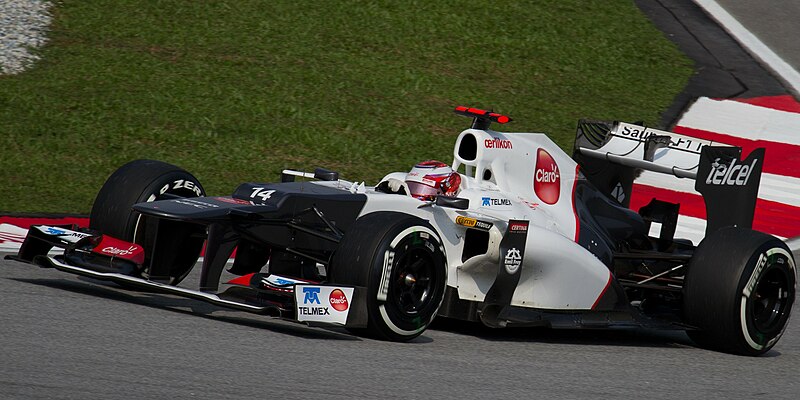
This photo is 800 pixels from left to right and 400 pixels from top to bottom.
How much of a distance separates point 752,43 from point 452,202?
1327 cm

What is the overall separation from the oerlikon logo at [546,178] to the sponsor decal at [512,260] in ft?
2.93

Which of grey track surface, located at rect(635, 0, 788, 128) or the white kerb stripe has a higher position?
grey track surface, located at rect(635, 0, 788, 128)

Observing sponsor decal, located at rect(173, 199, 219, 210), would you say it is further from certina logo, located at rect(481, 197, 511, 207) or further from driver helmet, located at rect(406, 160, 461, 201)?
certina logo, located at rect(481, 197, 511, 207)

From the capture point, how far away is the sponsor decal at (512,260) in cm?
734

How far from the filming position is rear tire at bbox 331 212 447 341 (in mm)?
6656

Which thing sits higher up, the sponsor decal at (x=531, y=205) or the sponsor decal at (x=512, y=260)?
the sponsor decal at (x=531, y=205)

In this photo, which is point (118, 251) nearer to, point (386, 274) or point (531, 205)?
point (386, 274)

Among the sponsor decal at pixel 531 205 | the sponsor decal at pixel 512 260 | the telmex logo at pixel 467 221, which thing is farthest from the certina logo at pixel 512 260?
the sponsor decal at pixel 531 205

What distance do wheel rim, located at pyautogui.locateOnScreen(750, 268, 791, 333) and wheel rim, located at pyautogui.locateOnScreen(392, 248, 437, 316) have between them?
2.43 meters

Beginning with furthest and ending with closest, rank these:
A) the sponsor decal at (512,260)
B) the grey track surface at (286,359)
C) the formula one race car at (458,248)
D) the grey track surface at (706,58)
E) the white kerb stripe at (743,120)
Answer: the grey track surface at (706,58) → the white kerb stripe at (743,120) → the sponsor decal at (512,260) → the formula one race car at (458,248) → the grey track surface at (286,359)

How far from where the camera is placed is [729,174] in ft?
28.3

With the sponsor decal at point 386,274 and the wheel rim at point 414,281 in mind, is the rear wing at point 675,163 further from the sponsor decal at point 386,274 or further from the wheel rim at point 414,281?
the sponsor decal at point 386,274

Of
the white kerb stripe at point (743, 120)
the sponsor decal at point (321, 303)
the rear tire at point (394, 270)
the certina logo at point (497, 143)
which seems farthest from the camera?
the white kerb stripe at point (743, 120)

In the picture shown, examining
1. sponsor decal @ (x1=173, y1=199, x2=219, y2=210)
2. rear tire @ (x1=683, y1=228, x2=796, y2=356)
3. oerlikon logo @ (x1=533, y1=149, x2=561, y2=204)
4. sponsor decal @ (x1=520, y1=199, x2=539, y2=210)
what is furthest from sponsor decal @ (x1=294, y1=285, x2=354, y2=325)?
rear tire @ (x1=683, y1=228, x2=796, y2=356)
